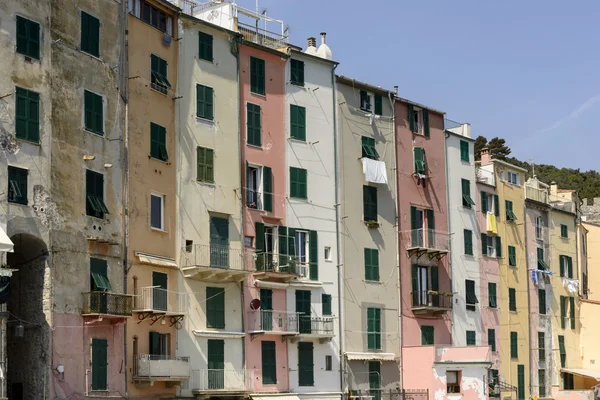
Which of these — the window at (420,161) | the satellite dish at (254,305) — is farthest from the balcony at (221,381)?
the window at (420,161)

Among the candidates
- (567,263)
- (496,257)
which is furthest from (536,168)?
(496,257)

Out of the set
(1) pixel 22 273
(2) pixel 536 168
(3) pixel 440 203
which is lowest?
(1) pixel 22 273

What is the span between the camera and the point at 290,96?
56438 mm

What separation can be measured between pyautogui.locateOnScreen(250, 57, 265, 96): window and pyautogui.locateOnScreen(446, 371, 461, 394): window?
19.8 meters

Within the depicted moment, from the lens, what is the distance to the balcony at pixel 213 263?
4844 cm

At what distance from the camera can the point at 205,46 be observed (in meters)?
51.7

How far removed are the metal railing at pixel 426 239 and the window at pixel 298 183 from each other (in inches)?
348

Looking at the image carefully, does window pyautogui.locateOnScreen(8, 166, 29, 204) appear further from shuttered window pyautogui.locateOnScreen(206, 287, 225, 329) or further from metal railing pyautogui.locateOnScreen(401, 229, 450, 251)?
metal railing pyautogui.locateOnScreen(401, 229, 450, 251)

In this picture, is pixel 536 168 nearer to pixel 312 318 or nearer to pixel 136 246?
pixel 312 318

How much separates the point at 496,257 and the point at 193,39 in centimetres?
2967

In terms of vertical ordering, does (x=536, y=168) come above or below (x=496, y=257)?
above

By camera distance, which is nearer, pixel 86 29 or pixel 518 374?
pixel 86 29

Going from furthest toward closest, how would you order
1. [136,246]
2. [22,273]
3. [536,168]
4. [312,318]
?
[536,168], [312,318], [136,246], [22,273]

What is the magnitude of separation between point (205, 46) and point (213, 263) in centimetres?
1097
